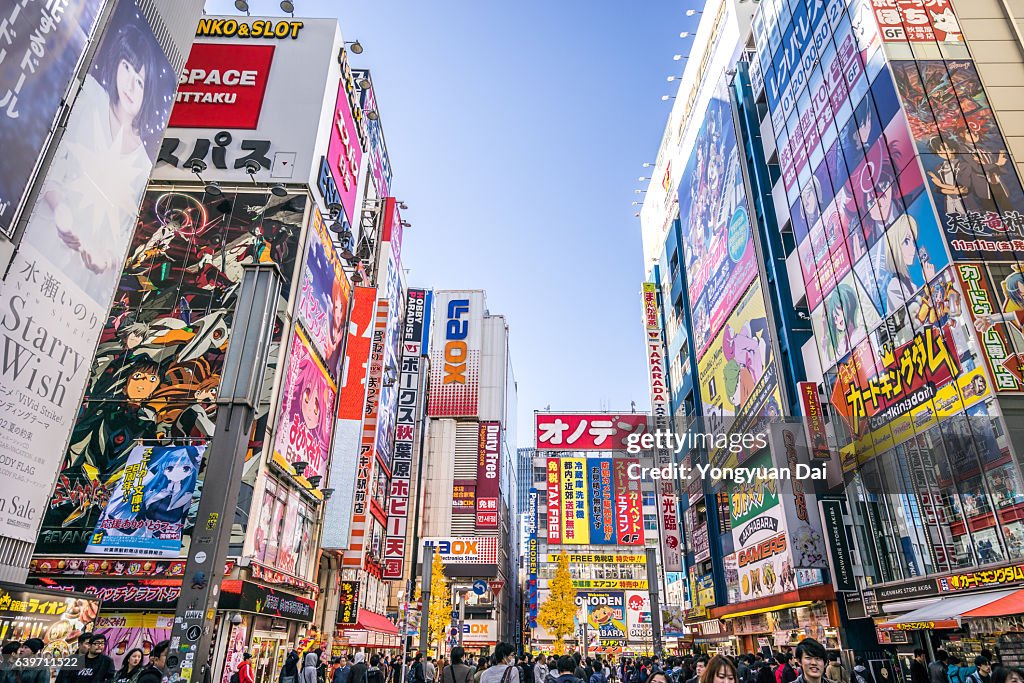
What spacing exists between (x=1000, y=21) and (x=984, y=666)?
2352 centimetres

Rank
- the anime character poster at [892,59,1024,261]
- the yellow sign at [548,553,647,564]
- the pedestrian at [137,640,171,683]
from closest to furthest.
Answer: the pedestrian at [137,640,171,683] → the anime character poster at [892,59,1024,261] → the yellow sign at [548,553,647,564]

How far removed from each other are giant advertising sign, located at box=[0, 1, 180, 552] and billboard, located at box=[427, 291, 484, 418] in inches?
2135

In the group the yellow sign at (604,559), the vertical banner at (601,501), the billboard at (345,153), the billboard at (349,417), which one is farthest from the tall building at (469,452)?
the billboard at (345,153)

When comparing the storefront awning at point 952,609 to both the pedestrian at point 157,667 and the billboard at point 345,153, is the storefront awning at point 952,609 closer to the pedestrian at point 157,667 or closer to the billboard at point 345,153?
the pedestrian at point 157,667

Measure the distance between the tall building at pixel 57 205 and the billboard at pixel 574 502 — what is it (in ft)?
179

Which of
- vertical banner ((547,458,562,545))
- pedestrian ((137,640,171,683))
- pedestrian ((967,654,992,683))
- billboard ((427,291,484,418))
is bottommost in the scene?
pedestrian ((967,654,992,683))

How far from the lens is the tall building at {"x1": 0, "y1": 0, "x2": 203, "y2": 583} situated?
11.1 meters

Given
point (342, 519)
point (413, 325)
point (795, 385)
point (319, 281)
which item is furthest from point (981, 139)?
point (413, 325)

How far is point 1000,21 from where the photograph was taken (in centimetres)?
2297

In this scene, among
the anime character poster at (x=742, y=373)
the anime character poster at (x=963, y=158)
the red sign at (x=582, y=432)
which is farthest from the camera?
the red sign at (x=582, y=432)

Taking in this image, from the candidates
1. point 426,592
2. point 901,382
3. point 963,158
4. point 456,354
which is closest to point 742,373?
point 901,382

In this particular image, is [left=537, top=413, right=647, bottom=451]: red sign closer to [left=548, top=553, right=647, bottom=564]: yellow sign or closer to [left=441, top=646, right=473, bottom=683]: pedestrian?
[left=441, top=646, right=473, bottom=683]: pedestrian

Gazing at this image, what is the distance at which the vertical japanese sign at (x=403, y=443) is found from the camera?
4053 centimetres

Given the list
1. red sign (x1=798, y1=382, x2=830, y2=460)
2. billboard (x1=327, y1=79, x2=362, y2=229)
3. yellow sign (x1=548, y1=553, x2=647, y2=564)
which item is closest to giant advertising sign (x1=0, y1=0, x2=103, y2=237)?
billboard (x1=327, y1=79, x2=362, y2=229)
